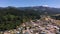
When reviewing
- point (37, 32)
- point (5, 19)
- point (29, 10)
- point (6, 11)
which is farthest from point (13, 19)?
point (37, 32)

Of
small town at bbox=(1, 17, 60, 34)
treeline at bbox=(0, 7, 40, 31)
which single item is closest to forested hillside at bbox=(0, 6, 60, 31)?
treeline at bbox=(0, 7, 40, 31)

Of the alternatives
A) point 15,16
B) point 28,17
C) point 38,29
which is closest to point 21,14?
point 15,16

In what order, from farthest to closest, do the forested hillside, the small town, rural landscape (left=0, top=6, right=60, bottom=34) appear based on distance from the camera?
the forested hillside, rural landscape (left=0, top=6, right=60, bottom=34), the small town

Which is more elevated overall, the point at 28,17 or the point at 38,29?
the point at 38,29

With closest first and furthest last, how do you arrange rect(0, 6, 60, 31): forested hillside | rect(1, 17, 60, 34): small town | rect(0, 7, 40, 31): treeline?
rect(1, 17, 60, 34): small town → rect(0, 6, 60, 31): forested hillside → rect(0, 7, 40, 31): treeline

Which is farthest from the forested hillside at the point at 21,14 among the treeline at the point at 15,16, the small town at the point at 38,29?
the small town at the point at 38,29

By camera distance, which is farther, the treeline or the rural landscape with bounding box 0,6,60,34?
the treeline

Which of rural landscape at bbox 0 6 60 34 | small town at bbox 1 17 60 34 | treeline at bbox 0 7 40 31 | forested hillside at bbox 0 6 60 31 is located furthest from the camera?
treeline at bbox 0 7 40 31

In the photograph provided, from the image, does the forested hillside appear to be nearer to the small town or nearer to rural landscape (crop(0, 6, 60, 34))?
rural landscape (crop(0, 6, 60, 34))

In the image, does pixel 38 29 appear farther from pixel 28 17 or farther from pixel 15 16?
pixel 15 16
